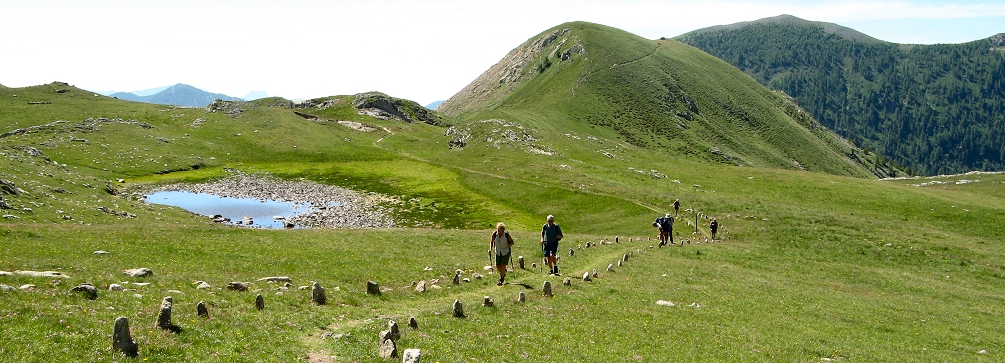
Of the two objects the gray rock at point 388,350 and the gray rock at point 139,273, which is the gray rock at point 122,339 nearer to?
the gray rock at point 388,350

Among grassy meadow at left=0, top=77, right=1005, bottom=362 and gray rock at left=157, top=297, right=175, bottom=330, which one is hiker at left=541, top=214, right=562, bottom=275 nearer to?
grassy meadow at left=0, top=77, right=1005, bottom=362

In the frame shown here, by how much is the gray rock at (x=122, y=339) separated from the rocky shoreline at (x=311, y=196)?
57231mm

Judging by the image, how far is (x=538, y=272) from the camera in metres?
36.8

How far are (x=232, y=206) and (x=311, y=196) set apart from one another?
13699 millimetres

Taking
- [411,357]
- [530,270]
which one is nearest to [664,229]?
[530,270]

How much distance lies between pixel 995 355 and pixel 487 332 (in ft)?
76.9

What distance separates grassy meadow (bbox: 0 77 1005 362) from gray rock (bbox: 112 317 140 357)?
1.06ft

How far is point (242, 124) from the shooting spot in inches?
6486

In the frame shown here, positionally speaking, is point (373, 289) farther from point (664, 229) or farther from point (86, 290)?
point (664, 229)

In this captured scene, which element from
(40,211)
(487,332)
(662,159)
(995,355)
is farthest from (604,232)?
(662,159)

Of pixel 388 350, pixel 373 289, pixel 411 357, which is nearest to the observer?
pixel 411 357

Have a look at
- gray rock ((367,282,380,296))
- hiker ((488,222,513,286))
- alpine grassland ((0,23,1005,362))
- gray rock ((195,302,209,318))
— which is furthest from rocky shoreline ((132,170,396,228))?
gray rock ((195,302,209,318))

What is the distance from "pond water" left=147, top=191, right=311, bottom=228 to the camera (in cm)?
7662

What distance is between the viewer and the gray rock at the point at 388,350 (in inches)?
667
